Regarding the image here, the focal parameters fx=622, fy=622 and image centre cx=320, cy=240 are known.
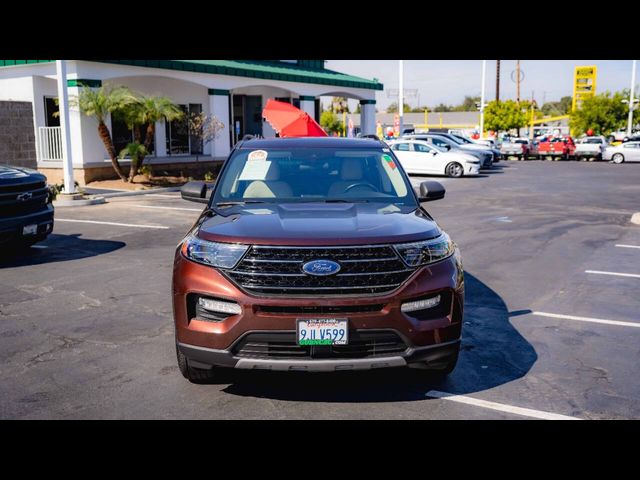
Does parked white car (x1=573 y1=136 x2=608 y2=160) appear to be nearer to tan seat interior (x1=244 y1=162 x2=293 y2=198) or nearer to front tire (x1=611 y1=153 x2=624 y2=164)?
front tire (x1=611 y1=153 x2=624 y2=164)

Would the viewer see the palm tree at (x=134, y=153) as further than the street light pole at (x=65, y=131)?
Yes

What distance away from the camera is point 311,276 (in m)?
3.85

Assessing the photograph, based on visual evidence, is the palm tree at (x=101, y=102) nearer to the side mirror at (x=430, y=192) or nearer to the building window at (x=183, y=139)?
the building window at (x=183, y=139)

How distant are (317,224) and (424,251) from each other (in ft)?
2.42

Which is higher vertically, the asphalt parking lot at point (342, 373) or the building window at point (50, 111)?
the building window at point (50, 111)

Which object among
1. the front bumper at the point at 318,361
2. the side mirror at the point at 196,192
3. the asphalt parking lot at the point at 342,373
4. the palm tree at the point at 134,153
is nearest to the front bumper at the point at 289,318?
the front bumper at the point at 318,361

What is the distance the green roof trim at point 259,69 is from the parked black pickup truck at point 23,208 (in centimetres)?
1207

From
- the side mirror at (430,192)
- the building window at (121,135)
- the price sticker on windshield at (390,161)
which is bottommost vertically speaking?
the side mirror at (430,192)

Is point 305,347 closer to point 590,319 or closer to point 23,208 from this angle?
point 590,319

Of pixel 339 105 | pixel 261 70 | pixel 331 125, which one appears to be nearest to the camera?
pixel 261 70

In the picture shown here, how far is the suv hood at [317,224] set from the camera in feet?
13.0

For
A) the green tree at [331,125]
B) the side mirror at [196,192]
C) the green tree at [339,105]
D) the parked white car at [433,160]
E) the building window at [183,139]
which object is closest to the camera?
the side mirror at [196,192]

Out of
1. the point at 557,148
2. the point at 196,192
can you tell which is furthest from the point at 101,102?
the point at 557,148
